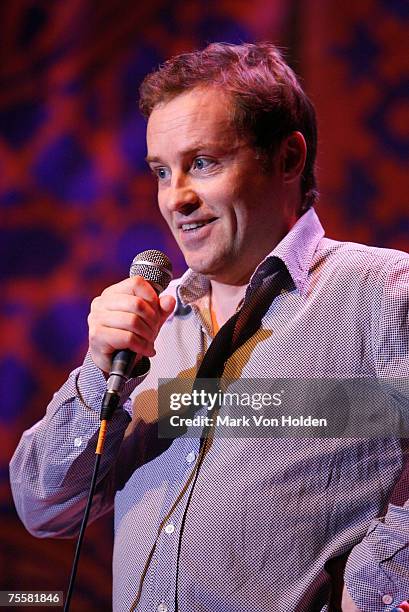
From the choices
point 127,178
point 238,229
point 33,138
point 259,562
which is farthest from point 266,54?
point 259,562

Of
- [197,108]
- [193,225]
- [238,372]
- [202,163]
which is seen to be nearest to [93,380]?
[238,372]

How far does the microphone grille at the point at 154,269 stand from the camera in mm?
1480

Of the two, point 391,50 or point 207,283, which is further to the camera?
point 391,50

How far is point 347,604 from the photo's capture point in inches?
52.8

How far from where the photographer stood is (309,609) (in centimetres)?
137

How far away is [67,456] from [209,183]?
667 millimetres

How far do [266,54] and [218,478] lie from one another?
3.42 feet

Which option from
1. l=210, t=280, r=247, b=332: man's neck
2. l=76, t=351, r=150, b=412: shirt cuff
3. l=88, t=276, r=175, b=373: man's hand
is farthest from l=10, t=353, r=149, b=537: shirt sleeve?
l=210, t=280, r=247, b=332: man's neck

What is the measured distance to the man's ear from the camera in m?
1.75

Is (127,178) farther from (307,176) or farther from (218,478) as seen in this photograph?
(218,478)

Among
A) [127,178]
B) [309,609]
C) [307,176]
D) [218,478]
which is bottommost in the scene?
[309,609]

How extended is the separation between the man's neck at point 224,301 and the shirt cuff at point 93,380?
25 centimetres

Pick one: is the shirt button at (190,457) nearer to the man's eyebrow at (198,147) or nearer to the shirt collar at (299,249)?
the shirt collar at (299,249)

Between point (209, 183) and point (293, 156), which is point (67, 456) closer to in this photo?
point (209, 183)
